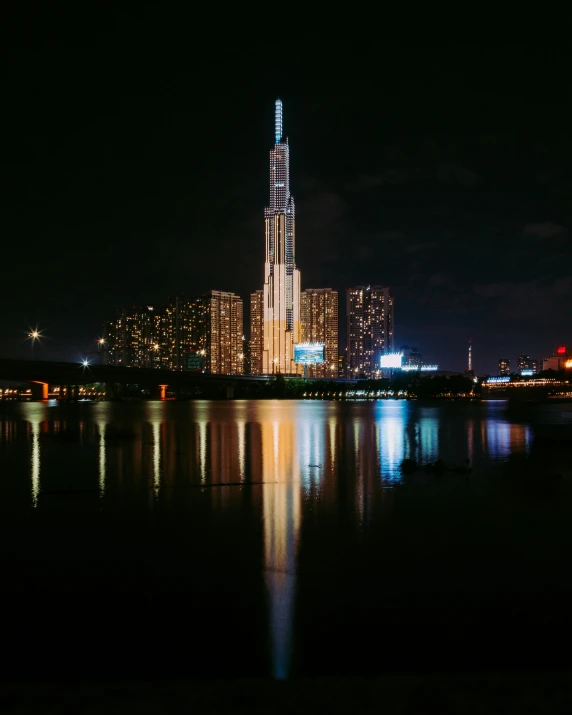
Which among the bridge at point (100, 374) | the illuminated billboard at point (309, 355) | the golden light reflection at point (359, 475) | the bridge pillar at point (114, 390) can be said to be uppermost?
the illuminated billboard at point (309, 355)

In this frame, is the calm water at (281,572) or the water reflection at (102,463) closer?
the calm water at (281,572)

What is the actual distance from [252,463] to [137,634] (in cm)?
1450

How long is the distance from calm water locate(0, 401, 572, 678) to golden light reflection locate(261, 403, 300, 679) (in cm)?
3

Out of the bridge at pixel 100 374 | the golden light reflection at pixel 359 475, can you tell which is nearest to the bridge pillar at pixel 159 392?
the bridge at pixel 100 374

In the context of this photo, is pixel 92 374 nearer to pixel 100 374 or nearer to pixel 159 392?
pixel 100 374

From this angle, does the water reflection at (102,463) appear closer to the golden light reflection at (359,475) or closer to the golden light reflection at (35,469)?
the golden light reflection at (35,469)

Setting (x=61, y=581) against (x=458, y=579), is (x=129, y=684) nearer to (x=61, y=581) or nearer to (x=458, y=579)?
(x=61, y=581)

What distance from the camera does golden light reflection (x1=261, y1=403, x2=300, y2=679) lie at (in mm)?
5961

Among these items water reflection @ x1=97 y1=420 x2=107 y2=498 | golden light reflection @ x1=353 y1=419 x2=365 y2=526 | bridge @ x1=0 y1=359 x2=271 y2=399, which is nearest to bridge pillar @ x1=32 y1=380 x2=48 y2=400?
bridge @ x1=0 y1=359 x2=271 y2=399

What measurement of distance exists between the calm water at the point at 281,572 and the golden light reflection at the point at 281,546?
1.3 inches

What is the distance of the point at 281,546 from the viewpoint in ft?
31.7

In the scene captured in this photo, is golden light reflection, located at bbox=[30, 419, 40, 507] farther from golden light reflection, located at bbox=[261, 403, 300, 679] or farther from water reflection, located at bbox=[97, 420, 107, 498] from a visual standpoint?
golden light reflection, located at bbox=[261, 403, 300, 679]

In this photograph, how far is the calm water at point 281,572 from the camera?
571cm

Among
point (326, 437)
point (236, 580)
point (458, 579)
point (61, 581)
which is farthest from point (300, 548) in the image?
point (326, 437)
